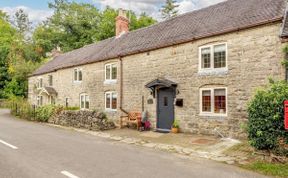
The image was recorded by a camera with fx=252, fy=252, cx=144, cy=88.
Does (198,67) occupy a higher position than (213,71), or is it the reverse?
(198,67)

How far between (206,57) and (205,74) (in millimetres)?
972

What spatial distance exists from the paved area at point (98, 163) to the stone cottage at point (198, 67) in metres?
4.54

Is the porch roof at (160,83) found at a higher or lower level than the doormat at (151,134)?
higher

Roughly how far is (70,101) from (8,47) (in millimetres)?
31620

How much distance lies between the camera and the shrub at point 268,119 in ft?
27.5

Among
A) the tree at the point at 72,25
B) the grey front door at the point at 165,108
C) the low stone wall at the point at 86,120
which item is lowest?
the low stone wall at the point at 86,120

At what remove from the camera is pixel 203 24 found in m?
15.4

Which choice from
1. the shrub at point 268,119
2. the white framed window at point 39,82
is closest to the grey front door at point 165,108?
the shrub at point 268,119

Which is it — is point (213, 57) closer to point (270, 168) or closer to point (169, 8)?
point (270, 168)

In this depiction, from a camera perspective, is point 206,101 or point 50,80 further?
point 50,80

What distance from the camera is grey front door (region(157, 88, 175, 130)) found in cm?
1541

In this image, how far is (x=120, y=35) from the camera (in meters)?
24.6

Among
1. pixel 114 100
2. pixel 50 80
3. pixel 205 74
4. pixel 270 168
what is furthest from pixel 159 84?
pixel 50 80

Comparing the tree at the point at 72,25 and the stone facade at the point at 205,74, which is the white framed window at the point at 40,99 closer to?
the stone facade at the point at 205,74
